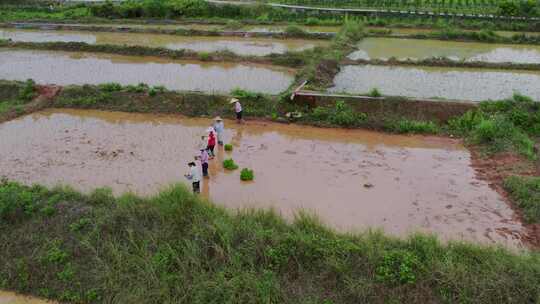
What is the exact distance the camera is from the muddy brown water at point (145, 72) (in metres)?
14.1

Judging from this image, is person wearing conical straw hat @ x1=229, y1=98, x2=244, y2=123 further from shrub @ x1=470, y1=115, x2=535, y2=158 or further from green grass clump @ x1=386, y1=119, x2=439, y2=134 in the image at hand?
shrub @ x1=470, y1=115, x2=535, y2=158

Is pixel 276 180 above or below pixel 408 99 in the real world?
below

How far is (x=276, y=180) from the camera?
28.8 ft

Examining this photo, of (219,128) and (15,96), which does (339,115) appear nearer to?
(219,128)

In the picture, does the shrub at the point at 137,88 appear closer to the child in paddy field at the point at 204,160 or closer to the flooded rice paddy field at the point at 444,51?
the child in paddy field at the point at 204,160

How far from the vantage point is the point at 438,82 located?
13391mm

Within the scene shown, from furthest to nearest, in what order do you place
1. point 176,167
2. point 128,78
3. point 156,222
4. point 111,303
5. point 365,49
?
point 365,49, point 128,78, point 176,167, point 156,222, point 111,303

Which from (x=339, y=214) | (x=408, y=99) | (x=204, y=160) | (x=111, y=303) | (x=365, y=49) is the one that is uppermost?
(x=365, y=49)

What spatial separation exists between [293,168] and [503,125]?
503cm

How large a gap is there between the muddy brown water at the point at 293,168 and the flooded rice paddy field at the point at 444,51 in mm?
7157

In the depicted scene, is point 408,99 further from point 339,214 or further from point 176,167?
point 176,167

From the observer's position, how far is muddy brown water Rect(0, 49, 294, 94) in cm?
1415

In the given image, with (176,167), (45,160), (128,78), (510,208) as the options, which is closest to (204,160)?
(176,167)

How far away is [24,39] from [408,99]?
18987 millimetres
